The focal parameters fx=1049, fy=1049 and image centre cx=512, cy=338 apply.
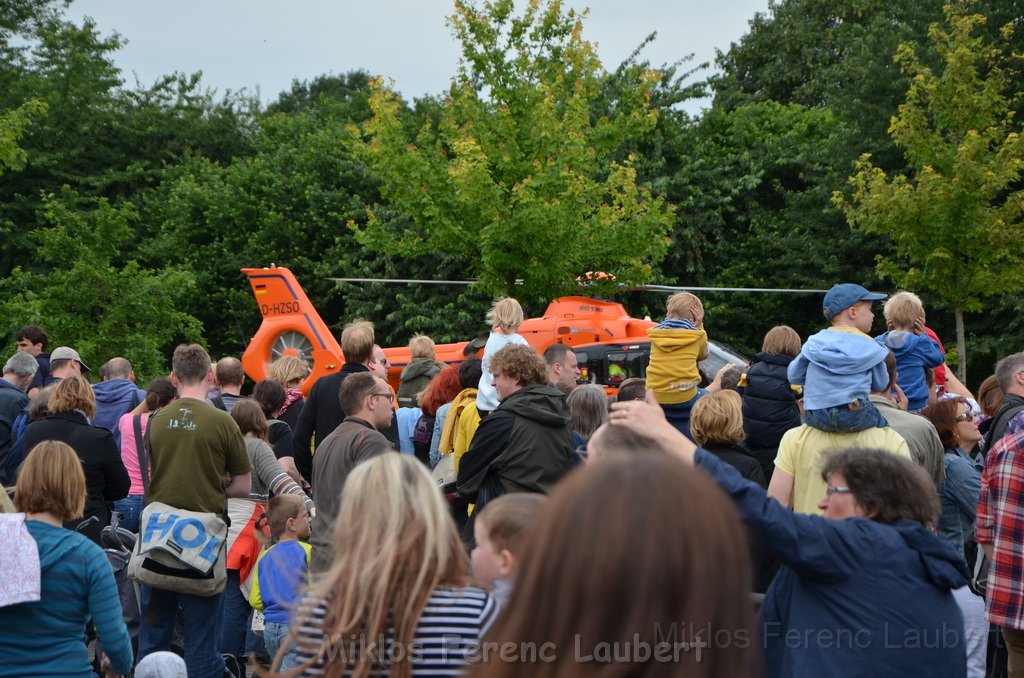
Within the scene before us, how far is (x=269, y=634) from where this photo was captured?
5.21 meters

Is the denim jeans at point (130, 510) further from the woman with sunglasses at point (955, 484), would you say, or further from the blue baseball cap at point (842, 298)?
the woman with sunglasses at point (955, 484)

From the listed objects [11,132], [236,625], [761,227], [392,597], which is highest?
[11,132]

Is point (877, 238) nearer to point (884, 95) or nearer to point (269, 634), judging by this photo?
point (884, 95)

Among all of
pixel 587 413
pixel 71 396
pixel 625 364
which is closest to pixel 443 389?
pixel 587 413

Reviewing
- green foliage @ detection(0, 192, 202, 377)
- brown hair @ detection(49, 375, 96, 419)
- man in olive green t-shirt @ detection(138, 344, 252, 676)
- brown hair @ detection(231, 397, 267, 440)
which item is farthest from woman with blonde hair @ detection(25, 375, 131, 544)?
green foliage @ detection(0, 192, 202, 377)

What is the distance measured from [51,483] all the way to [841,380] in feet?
11.4

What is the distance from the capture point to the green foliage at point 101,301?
16969 mm

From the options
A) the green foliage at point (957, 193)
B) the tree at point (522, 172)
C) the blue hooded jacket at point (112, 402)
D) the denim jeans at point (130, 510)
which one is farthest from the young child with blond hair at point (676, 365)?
the green foliage at point (957, 193)

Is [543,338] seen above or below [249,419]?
below

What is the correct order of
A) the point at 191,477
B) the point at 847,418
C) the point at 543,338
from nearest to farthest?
the point at 847,418 < the point at 191,477 < the point at 543,338

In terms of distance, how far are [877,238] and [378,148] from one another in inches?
491

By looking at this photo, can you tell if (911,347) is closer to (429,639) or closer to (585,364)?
(429,639)

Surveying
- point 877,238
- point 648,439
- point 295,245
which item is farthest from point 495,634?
point 295,245

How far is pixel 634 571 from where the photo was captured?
58.1 inches
